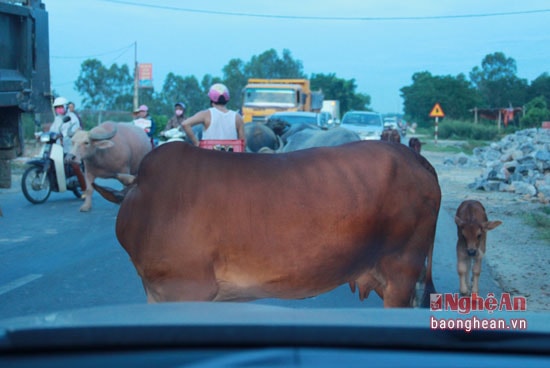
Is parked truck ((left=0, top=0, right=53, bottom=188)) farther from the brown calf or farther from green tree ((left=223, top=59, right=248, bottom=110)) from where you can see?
green tree ((left=223, top=59, right=248, bottom=110))

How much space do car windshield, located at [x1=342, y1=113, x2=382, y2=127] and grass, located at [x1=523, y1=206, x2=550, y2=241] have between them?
46.4ft

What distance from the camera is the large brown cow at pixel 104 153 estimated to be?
40.5 feet

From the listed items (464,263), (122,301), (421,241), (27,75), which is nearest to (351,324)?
(421,241)

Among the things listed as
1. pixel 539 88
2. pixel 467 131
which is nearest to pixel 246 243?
pixel 467 131

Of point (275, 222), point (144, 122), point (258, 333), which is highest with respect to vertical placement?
point (144, 122)

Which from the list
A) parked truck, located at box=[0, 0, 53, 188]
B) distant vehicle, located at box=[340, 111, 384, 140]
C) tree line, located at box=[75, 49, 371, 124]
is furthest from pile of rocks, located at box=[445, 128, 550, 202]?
tree line, located at box=[75, 49, 371, 124]

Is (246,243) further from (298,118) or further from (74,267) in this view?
(298,118)

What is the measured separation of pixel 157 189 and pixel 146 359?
8.62 feet

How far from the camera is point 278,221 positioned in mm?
4258

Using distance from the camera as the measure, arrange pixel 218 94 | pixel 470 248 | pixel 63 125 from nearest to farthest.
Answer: pixel 470 248 < pixel 218 94 < pixel 63 125

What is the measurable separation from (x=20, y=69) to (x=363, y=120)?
1976 cm

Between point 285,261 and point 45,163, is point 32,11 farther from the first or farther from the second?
point 285,261

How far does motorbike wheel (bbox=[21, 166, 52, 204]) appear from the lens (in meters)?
13.1

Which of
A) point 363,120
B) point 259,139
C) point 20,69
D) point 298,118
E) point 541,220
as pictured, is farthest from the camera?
point 363,120
